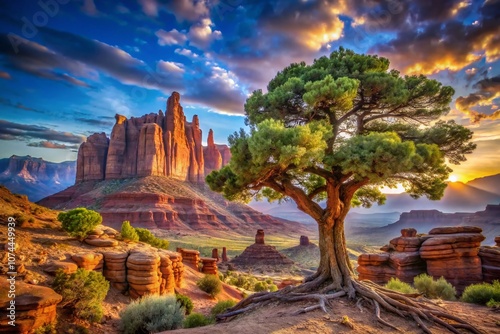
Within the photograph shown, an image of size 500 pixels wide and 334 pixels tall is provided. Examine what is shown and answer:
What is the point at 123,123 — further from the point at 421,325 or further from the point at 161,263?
the point at 421,325

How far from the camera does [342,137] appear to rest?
1205 cm

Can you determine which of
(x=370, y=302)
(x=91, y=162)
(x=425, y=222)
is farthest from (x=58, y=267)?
(x=425, y=222)

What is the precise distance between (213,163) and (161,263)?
436ft

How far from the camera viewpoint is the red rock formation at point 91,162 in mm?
105300

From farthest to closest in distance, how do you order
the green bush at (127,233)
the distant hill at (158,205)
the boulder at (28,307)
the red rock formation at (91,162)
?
the red rock formation at (91,162) < the distant hill at (158,205) < the green bush at (127,233) < the boulder at (28,307)

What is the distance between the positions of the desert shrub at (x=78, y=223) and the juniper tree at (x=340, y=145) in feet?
30.3

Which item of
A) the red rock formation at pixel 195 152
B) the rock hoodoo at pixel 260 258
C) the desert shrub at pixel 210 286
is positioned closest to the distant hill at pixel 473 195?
the red rock formation at pixel 195 152

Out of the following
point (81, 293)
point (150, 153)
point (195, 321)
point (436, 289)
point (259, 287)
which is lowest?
point (259, 287)

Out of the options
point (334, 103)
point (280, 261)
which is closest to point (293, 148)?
point (334, 103)

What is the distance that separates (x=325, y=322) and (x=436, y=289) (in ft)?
36.1

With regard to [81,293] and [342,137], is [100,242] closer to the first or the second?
[81,293]

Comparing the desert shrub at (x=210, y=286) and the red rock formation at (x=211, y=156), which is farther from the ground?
the red rock formation at (x=211, y=156)

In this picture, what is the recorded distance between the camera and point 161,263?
16859 millimetres

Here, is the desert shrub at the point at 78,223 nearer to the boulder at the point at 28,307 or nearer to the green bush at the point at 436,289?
the boulder at the point at 28,307
